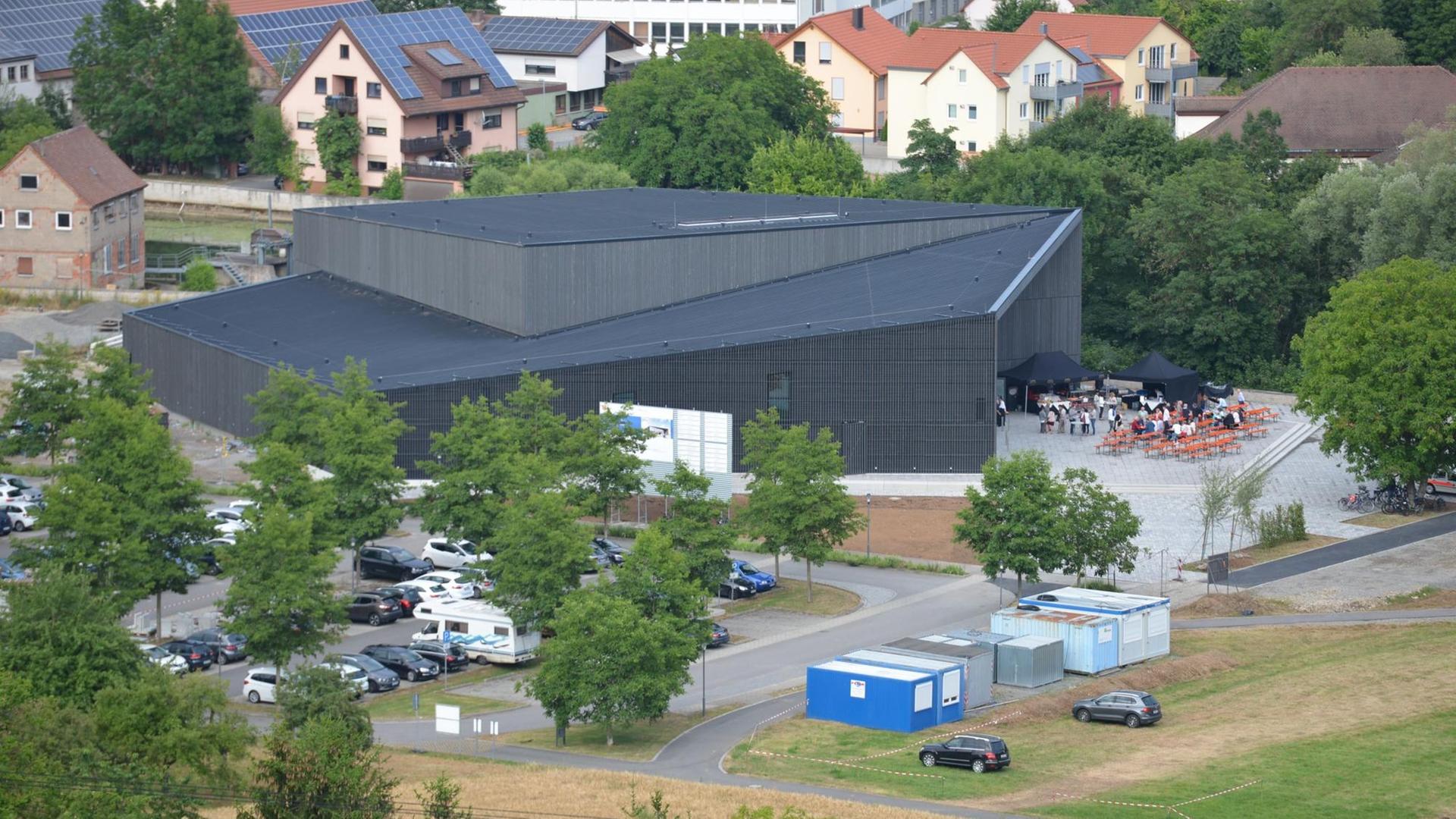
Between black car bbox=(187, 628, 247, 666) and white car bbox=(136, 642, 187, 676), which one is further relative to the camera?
black car bbox=(187, 628, 247, 666)

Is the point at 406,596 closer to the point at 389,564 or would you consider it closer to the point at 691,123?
the point at 389,564

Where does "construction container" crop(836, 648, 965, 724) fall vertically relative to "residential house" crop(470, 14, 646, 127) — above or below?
below

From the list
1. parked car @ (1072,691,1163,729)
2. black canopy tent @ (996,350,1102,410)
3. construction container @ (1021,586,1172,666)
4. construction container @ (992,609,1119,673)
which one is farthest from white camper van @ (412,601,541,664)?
black canopy tent @ (996,350,1102,410)

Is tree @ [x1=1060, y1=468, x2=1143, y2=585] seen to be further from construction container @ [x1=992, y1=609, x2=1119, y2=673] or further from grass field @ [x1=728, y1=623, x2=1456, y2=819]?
construction container @ [x1=992, y1=609, x2=1119, y2=673]

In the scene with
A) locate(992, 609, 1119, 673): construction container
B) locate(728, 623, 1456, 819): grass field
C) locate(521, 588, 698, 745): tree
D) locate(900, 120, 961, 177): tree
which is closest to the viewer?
locate(728, 623, 1456, 819): grass field

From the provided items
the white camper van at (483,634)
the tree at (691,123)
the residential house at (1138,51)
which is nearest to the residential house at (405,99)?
the tree at (691,123)

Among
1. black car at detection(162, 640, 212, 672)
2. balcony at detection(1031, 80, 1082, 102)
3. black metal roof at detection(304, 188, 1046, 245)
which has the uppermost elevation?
balcony at detection(1031, 80, 1082, 102)

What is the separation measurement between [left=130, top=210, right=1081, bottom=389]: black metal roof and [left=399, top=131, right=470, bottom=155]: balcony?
3461 cm

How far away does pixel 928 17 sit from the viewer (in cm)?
17112

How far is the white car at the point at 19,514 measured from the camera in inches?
2810

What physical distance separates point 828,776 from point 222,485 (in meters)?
32.2

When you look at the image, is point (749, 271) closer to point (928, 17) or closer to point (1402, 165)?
point (1402, 165)

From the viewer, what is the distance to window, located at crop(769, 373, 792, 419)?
75938 mm

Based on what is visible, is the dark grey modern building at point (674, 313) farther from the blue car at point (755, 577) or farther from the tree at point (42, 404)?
the blue car at point (755, 577)
